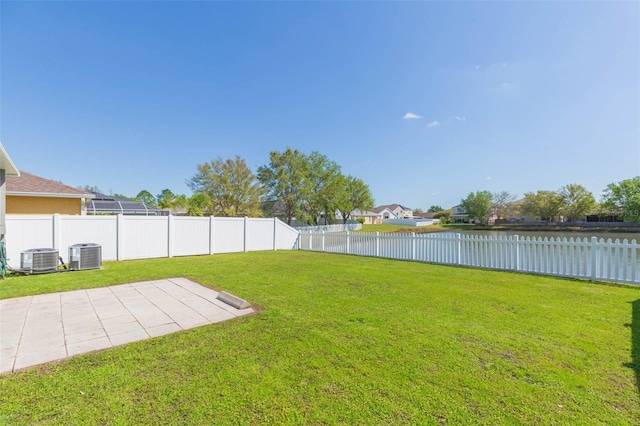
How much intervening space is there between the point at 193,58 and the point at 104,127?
1011 cm

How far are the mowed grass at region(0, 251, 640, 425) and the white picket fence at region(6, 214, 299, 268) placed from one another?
8122mm

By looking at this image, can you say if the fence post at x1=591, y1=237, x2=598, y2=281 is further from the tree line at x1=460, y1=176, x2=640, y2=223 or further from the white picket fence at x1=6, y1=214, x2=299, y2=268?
the tree line at x1=460, y1=176, x2=640, y2=223

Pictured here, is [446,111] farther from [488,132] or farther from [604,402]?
[604,402]

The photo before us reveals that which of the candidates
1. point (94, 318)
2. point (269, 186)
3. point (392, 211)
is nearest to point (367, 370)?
point (94, 318)

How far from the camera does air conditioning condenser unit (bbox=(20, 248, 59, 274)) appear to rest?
687 cm

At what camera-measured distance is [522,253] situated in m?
7.18

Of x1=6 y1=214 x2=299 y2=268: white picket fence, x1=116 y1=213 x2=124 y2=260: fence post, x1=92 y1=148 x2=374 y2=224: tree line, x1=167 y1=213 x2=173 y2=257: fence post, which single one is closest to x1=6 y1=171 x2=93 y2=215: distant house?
x1=6 y1=214 x2=299 y2=268: white picket fence

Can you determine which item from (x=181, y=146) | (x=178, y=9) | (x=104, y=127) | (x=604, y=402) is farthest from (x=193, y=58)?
(x=604, y=402)

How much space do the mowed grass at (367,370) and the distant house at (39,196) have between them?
39.4ft

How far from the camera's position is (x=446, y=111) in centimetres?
1484

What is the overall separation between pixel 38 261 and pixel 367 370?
29.8ft

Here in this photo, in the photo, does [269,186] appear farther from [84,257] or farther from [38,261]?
[38,261]

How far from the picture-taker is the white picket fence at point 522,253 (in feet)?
19.3

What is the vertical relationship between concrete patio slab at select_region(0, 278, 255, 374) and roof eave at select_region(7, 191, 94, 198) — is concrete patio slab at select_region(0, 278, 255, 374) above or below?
below
